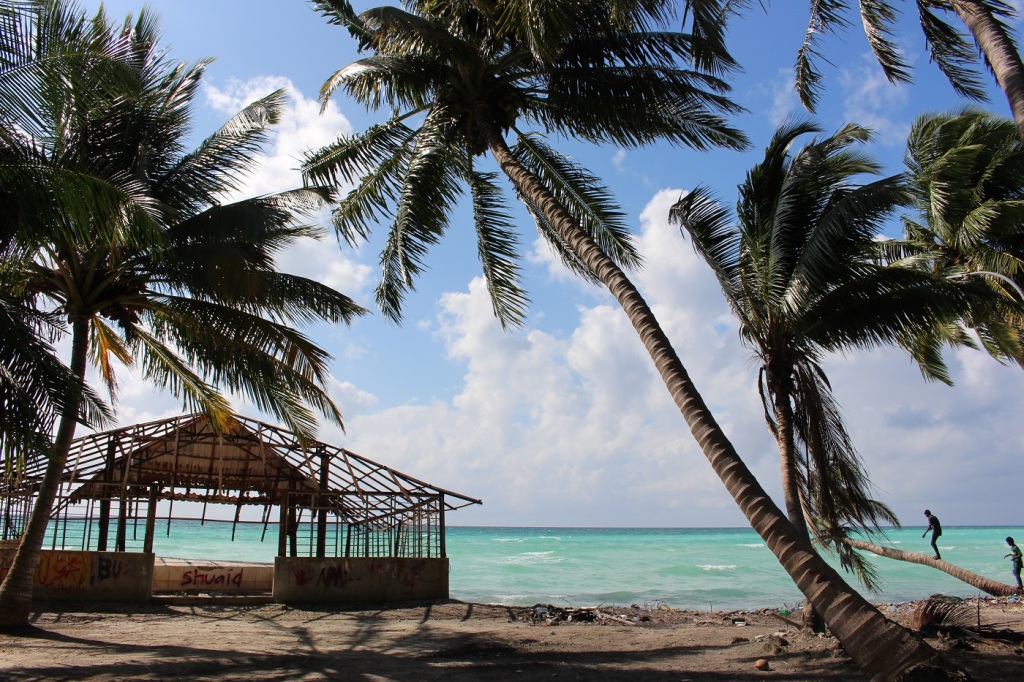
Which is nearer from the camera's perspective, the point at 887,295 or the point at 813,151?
the point at 887,295

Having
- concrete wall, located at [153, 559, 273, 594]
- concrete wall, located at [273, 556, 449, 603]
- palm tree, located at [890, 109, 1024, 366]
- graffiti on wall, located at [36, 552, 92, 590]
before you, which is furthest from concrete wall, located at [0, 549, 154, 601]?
palm tree, located at [890, 109, 1024, 366]

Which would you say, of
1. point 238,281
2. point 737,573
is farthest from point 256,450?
point 737,573

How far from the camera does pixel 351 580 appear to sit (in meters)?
14.9

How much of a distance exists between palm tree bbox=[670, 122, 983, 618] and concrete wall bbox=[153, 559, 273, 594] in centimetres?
1328

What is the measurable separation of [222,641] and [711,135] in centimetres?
951

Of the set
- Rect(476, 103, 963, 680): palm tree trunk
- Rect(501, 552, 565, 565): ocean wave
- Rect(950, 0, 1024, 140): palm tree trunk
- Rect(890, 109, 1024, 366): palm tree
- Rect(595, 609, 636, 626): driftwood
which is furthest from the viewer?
Rect(501, 552, 565, 565): ocean wave

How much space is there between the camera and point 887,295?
8.52 metres

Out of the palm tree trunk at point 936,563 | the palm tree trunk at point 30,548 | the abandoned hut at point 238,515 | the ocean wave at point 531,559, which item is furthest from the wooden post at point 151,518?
the ocean wave at point 531,559

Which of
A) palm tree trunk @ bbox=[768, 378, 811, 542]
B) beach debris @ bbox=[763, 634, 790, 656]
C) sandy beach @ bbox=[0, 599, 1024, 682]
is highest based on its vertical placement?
palm tree trunk @ bbox=[768, 378, 811, 542]

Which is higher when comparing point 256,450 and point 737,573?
point 256,450

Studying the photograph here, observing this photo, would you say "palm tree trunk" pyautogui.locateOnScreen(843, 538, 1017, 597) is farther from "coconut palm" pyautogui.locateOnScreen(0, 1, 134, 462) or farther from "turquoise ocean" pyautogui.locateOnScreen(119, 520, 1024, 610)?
"coconut palm" pyautogui.locateOnScreen(0, 1, 134, 462)

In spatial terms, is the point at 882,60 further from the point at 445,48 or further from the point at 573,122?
the point at 445,48

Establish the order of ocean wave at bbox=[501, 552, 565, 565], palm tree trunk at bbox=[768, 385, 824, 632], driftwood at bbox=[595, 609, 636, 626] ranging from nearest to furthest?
palm tree trunk at bbox=[768, 385, 824, 632], driftwood at bbox=[595, 609, 636, 626], ocean wave at bbox=[501, 552, 565, 565]

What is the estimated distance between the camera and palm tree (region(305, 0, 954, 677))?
25.6 ft
